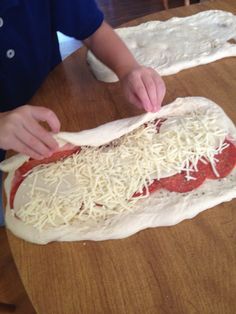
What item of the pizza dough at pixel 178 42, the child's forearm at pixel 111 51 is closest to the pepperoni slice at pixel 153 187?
the child's forearm at pixel 111 51

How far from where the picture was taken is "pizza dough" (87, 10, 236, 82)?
1.02 m

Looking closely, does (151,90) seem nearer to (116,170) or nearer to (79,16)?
(116,170)

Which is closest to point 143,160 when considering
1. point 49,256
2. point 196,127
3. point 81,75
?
point 196,127

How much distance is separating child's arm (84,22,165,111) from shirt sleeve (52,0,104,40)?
0.07 ft

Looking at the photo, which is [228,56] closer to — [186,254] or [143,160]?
[143,160]

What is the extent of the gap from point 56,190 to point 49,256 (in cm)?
13

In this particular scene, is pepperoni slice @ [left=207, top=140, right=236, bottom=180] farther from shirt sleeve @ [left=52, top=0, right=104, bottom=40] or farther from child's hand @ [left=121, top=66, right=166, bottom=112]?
shirt sleeve @ [left=52, top=0, right=104, bottom=40]

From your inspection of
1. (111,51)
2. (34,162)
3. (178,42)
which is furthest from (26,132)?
(178,42)

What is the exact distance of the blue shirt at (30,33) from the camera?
3.04 ft

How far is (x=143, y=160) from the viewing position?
2.36 feet

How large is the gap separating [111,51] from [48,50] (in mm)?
274

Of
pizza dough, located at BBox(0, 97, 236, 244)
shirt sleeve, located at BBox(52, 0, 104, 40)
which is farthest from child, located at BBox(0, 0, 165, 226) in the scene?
pizza dough, located at BBox(0, 97, 236, 244)

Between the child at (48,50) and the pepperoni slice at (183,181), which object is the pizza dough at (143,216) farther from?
the child at (48,50)

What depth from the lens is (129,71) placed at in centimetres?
85
